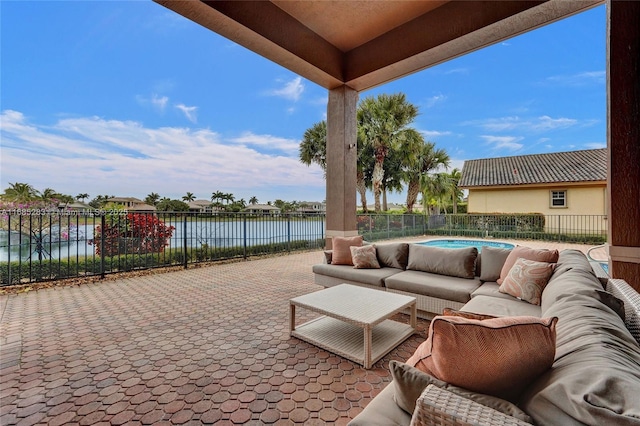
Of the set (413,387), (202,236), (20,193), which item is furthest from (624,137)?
(20,193)

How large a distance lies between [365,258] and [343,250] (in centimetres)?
42

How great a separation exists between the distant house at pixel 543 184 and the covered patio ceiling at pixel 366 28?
29.4ft

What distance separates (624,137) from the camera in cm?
273

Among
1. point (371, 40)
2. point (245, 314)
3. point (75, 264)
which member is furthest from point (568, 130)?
point (75, 264)

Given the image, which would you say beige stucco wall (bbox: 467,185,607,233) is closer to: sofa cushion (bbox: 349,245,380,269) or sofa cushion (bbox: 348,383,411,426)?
sofa cushion (bbox: 349,245,380,269)

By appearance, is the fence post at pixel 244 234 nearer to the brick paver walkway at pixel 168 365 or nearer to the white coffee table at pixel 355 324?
the brick paver walkway at pixel 168 365

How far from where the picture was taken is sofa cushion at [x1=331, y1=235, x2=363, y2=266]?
4.08 m

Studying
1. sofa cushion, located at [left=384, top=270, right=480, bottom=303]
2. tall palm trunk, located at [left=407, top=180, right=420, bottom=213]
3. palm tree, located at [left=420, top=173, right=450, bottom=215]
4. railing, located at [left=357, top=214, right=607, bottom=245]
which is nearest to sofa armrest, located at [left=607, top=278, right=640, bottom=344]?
sofa cushion, located at [left=384, top=270, right=480, bottom=303]

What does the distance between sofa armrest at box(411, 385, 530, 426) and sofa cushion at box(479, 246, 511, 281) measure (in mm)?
2687

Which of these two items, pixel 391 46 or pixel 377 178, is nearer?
pixel 391 46

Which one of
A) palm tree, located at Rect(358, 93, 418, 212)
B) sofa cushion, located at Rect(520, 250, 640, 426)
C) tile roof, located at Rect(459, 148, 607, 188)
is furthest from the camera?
palm tree, located at Rect(358, 93, 418, 212)

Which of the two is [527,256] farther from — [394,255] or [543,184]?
[543,184]

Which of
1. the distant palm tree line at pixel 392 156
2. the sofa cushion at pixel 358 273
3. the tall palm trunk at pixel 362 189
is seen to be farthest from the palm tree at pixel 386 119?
the sofa cushion at pixel 358 273

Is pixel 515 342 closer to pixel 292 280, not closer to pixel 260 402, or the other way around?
pixel 260 402
